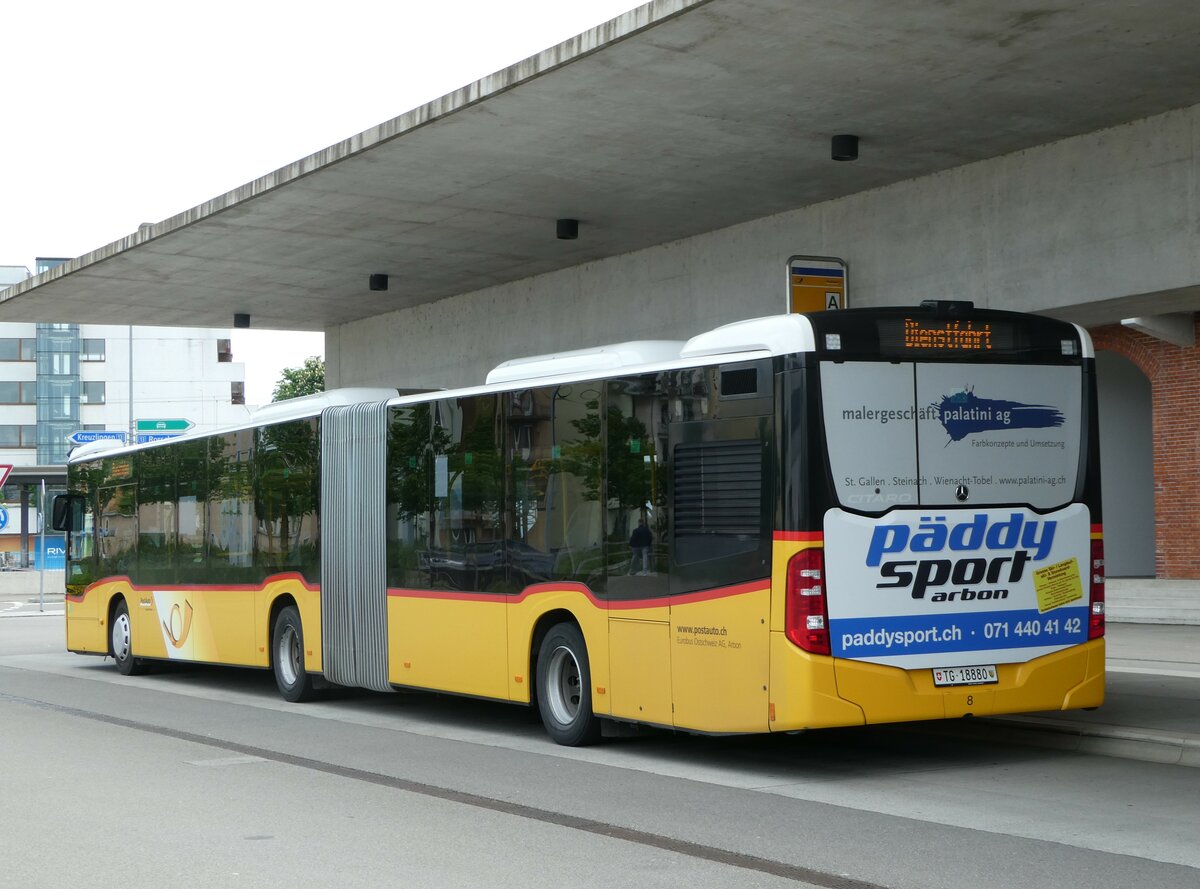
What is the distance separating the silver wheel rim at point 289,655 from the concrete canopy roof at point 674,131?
15.9ft

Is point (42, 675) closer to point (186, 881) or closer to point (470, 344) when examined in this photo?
point (470, 344)

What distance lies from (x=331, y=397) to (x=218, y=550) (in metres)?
3.07

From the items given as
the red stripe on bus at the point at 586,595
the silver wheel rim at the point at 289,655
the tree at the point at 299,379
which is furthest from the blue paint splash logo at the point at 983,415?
the tree at the point at 299,379

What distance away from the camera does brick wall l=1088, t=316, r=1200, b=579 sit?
27062mm

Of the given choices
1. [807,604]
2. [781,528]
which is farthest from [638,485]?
[807,604]

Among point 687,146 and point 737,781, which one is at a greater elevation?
point 687,146

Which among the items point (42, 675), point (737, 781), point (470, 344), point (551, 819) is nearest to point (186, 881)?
point (551, 819)

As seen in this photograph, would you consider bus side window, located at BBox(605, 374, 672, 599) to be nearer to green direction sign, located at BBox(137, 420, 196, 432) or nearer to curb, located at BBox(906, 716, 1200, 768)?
curb, located at BBox(906, 716, 1200, 768)

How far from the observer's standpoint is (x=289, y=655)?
55.7 feet

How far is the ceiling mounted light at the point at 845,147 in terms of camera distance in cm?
1460

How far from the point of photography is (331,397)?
54.4 ft

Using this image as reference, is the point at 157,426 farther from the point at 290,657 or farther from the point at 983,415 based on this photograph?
the point at 983,415

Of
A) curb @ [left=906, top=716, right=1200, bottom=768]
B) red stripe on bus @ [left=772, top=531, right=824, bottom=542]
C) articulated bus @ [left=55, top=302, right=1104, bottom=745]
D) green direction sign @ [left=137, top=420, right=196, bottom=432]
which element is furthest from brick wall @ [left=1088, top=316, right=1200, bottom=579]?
green direction sign @ [left=137, top=420, right=196, bottom=432]

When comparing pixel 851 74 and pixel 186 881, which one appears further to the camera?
pixel 851 74
